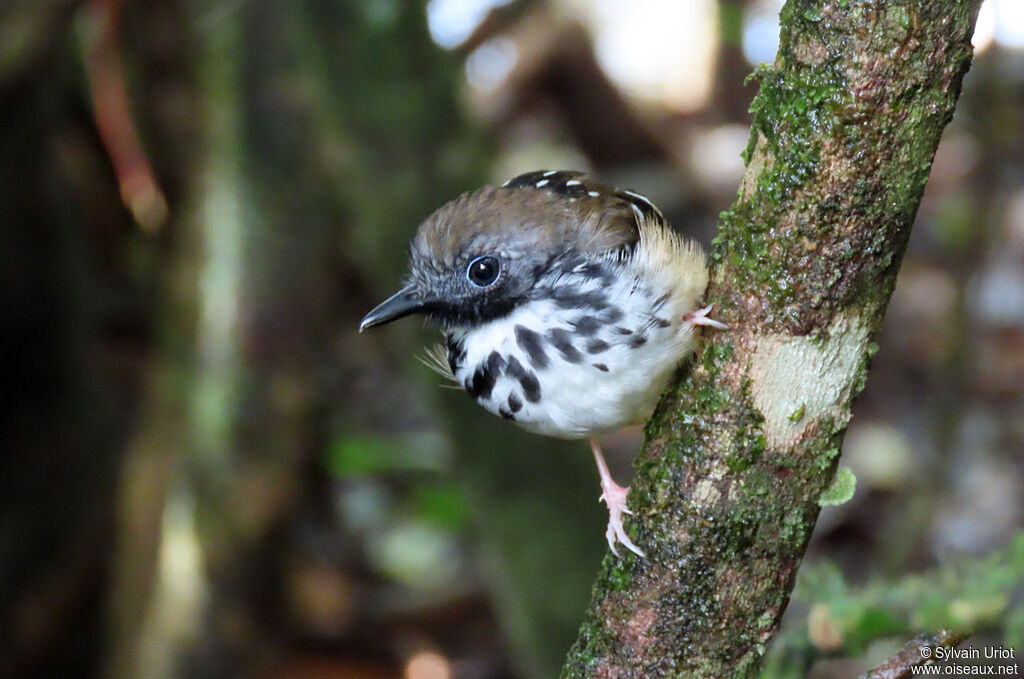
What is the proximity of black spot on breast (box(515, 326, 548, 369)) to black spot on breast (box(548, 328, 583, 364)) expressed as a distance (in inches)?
1.7

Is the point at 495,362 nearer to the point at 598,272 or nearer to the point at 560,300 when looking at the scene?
the point at 560,300

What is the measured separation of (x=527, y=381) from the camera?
2564 mm

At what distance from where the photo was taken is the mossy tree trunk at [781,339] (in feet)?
5.89

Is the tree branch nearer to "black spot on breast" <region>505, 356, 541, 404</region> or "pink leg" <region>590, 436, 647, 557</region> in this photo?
"pink leg" <region>590, 436, 647, 557</region>

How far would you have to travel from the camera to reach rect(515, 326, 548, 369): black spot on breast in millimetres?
2539

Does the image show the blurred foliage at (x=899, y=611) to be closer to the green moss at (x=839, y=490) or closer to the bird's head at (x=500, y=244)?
the green moss at (x=839, y=490)

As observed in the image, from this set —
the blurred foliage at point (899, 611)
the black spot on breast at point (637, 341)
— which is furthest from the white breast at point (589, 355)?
the blurred foliage at point (899, 611)

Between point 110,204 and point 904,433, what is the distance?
464cm

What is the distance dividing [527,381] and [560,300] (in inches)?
8.2

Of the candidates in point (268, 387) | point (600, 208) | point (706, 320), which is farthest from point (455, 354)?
point (268, 387)

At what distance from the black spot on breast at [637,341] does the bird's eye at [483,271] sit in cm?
45

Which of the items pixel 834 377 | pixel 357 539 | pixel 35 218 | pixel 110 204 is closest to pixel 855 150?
pixel 834 377

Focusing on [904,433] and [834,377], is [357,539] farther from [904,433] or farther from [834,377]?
[834,377]

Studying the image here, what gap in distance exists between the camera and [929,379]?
6.96 m
